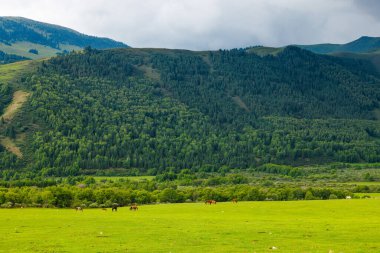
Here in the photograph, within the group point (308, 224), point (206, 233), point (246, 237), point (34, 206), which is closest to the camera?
point (246, 237)

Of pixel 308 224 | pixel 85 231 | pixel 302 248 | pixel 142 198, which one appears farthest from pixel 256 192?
pixel 302 248

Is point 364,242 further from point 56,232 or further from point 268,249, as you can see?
point 56,232

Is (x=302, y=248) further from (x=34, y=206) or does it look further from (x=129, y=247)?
(x=34, y=206)

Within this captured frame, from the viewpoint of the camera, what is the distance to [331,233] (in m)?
54.6

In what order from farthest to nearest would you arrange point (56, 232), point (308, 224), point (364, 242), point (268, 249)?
point (308, 224) < point (56, 232) < point (364, 242) < point (268, 249)

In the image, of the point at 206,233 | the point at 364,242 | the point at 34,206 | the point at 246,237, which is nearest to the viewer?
the point at 364,242

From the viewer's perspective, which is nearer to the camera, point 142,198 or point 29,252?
point 29,252

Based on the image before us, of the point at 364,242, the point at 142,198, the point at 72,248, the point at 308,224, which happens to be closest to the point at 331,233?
the point at 364,242

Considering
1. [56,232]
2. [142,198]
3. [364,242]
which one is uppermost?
[364,242]

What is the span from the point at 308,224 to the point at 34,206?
8767 cm

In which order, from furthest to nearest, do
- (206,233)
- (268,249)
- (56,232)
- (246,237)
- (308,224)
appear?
(308,224) → (56,232) → (206,233) → (246,237) → (268,249)

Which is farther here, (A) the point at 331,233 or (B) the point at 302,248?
(A) the point at 331,233

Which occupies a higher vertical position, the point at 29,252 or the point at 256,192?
the point at 29,252

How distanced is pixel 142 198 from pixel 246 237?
9393 cm
